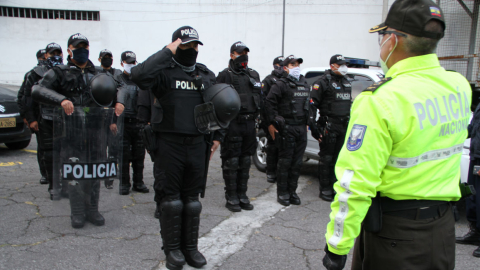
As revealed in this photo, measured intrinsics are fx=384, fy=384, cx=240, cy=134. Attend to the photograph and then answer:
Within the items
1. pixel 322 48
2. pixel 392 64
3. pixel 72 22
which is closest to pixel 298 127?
pixel 392 64

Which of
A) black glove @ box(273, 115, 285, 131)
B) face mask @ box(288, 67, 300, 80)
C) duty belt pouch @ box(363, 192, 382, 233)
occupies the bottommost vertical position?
duty belt pouch @ box(363, 192, 382, 233)

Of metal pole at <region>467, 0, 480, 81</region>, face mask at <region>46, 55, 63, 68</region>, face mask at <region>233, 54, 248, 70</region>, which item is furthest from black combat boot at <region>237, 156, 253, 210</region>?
metal pole at <region>467, 0, 480, 81</region>

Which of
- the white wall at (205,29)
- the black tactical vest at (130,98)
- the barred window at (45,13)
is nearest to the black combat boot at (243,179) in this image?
the black tactical vest at (130,98)

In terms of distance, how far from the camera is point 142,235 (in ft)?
13.3

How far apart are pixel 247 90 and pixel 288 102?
700 mm

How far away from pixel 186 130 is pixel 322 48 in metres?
18.2

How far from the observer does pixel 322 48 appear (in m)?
20.2

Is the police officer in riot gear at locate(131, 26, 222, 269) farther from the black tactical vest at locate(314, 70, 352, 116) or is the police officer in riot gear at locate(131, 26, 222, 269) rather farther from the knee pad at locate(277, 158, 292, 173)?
the black tactical vest at locate(314, 70, 352, 116)

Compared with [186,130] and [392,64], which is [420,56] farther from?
[186,130]

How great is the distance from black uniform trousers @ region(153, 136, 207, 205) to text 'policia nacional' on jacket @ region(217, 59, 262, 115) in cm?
172

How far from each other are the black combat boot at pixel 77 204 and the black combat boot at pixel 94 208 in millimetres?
67

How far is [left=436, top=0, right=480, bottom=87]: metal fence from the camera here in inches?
341

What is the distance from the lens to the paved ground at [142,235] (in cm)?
344

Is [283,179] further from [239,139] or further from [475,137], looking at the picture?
[475,137]
